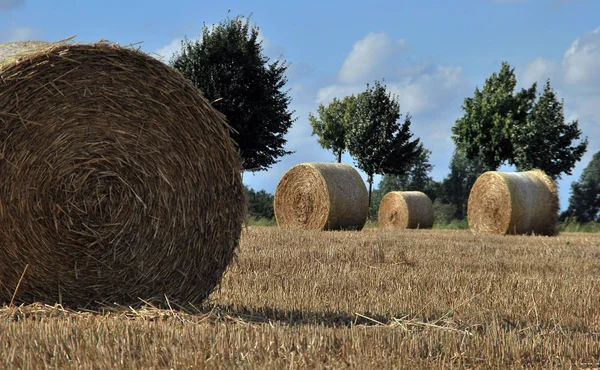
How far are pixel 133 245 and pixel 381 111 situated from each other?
31743 millimetres

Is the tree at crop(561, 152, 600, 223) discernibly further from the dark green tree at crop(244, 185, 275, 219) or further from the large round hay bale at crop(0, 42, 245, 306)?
the large round hay bale at crop(0, 42, 245, 306)

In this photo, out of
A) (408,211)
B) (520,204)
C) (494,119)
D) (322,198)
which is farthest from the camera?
(494,119)

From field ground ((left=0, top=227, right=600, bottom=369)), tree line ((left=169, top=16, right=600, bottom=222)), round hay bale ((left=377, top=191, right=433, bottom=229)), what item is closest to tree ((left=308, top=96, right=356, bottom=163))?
tree line ((left=169, top=16, right=600, bottom=222))

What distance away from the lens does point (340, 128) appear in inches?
1831

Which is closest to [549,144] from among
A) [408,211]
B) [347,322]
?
[408,211]

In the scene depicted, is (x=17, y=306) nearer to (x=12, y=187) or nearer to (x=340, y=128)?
(x=12, y=187)

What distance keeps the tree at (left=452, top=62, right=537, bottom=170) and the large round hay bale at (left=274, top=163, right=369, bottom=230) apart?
21130 mm

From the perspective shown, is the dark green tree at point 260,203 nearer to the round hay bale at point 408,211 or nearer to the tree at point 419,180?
the round hay bale at point 408,211

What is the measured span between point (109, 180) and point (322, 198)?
10.7 meters

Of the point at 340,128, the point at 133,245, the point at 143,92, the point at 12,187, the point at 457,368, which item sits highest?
the point at 340,128

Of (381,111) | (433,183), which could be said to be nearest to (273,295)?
(381,111)

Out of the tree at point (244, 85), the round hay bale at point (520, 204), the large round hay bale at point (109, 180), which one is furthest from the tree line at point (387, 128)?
the large round hay bale at point (109, 180)

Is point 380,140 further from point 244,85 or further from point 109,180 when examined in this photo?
point 109,180

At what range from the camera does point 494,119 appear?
36844 mm
